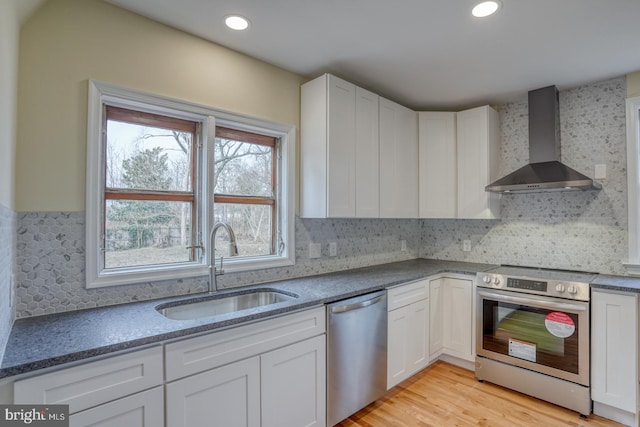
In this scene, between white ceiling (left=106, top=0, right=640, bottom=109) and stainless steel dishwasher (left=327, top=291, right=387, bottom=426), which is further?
stainless steel dishwasher (left=327, top=291, right=387, bottom=426)

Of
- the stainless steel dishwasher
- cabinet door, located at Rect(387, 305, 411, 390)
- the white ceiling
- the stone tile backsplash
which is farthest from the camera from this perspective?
cabinet door, located at Rect(387, 305, 411, 390)

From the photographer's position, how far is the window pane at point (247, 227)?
7.49 ft

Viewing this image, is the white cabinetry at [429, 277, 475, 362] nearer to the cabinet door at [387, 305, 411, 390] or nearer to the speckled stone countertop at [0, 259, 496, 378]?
the cabinet door at [387, 305, 411, 390]

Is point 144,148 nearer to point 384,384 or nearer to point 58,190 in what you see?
point 58,190

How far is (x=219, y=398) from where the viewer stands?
1516mm

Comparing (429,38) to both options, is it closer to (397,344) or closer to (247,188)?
(247,188)

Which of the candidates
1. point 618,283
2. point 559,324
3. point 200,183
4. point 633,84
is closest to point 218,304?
point 200,183

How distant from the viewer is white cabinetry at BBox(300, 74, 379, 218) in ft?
8.12

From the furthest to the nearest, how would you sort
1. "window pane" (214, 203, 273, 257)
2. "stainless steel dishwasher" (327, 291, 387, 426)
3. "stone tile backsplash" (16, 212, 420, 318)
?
"window pane" (214, 203, 273, 257)
"stainless steel dishwasher" (327, 291, 387, 426)
"stone tile backsplash" (16, 212, 420, 318)

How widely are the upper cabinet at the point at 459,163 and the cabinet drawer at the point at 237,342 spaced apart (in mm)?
1999

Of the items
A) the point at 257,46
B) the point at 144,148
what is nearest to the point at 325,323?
the point at 144,148

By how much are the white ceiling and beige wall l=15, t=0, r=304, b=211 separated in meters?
0.12

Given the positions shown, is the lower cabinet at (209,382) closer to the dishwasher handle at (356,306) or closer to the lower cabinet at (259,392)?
the lower cabinet at (259,392)

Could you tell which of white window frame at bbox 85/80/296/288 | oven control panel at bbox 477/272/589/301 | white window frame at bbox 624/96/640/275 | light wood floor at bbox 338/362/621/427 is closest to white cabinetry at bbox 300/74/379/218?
white window frame at bbox 85/80/296/288
